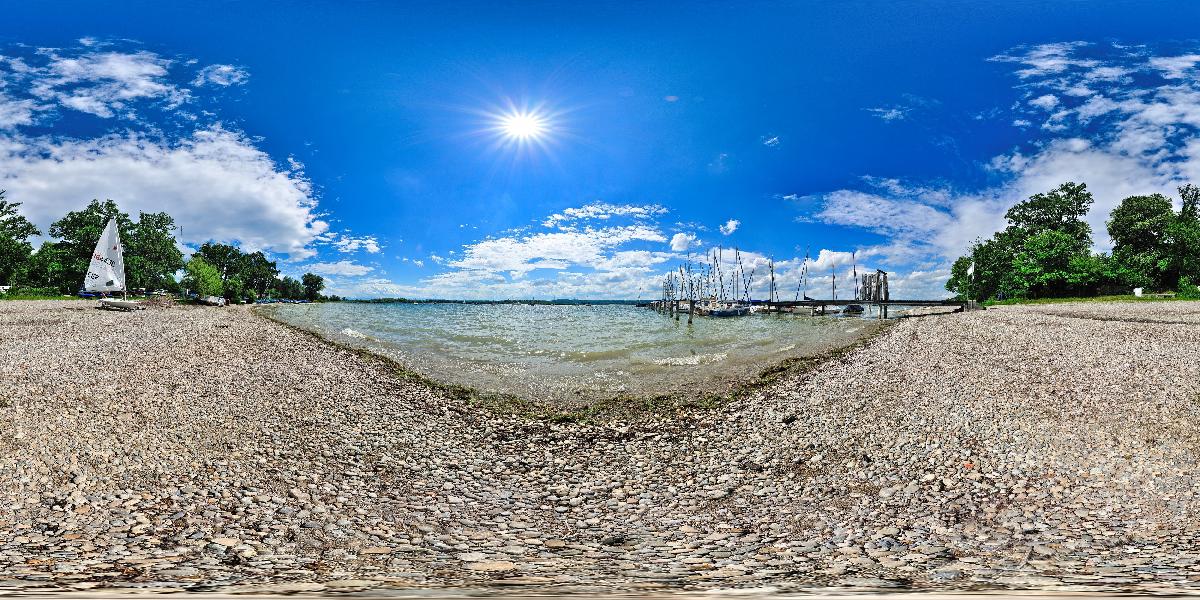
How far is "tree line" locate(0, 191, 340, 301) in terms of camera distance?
61031mm

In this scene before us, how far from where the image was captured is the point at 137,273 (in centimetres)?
8238

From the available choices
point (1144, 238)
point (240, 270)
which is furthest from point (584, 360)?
point (240, 270)

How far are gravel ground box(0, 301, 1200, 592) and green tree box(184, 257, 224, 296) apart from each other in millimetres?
95021

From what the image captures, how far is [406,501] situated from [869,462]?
8966 mm

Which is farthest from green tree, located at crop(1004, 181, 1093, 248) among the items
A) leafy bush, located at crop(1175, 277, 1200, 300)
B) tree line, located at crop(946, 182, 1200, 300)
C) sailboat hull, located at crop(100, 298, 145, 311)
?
sailboat hull, located at crop(100, 298, 145, 311)

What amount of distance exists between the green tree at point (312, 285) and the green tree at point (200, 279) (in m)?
64.0

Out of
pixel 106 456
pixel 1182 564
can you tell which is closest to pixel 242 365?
pixel 106 456

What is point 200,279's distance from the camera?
314ft

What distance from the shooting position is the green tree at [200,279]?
9544cm

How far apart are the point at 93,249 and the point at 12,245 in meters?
24.0

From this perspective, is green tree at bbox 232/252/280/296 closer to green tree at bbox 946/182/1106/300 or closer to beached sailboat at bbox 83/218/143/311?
beached sailboat at bbox 83/218/143/311

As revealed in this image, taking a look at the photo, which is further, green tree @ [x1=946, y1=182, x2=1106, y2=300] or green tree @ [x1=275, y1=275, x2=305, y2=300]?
green tree @ [x1=275, y1=275, x2=305, y2=300]

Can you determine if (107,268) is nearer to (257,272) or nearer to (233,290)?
(233,290)

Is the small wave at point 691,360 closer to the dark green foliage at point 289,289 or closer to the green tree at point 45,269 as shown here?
the green tree at point 45,269
